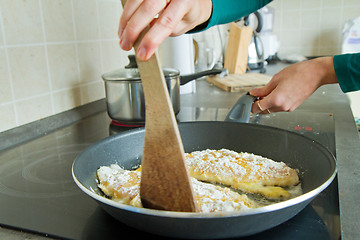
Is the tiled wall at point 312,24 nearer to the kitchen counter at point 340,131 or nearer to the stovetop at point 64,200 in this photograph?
the kitchen counter at point 340,131

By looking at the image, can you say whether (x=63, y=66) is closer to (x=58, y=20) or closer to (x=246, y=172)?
(x=58, y=20)

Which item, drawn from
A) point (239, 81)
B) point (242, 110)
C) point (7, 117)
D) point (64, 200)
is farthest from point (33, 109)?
point (239, 81)

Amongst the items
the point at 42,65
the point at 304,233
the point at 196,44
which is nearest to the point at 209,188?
the point at 304,233

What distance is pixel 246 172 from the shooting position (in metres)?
0.68

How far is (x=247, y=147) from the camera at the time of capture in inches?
32.1

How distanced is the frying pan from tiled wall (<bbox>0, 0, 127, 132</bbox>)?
14.9 inches

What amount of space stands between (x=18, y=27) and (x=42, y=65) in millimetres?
128

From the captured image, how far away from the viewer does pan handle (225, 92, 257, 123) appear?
83 centimetres

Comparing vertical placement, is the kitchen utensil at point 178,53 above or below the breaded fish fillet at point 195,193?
above

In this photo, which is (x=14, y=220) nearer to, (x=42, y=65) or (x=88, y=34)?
(x=42, y=65)

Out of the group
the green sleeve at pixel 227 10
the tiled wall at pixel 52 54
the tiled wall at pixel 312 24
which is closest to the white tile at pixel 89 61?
the tiled wall at pixel 52 54

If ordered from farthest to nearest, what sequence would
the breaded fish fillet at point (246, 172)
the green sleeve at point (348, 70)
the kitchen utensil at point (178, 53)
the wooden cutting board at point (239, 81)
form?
the wooden cutting board at point (239, 81) < the kitchen utensil at point (178, 53) < the green sleeve at point (348, 70) < the breaded fish fillet at point (246, 172)

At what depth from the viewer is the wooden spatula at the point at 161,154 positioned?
0.48 m

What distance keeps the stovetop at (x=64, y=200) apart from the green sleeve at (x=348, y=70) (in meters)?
0.15
